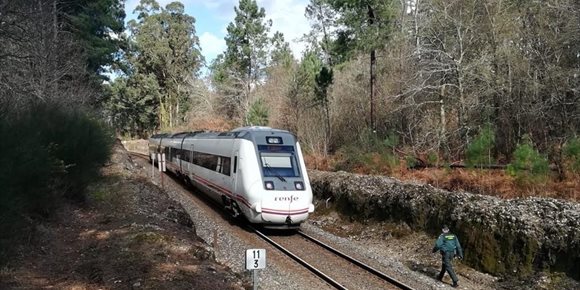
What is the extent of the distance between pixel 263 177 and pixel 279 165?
2.60ft

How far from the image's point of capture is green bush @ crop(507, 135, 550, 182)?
1389 cm

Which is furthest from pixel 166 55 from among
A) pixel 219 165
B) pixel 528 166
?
pixel 528 166

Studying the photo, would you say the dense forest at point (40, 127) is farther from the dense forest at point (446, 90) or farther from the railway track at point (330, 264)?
the dense forest at point (446, 90)

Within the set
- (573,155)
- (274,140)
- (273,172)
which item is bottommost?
(273,172)

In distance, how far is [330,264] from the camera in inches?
448

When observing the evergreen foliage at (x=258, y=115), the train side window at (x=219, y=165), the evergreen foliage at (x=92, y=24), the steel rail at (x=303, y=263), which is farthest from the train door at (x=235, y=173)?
the evergreen foliage at (x=258, y=115)

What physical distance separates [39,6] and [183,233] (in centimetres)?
1216

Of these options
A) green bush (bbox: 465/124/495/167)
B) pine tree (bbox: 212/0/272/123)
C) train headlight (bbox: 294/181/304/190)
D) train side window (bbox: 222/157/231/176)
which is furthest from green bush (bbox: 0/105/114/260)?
pine tree (bbox: 212/0/272/123)

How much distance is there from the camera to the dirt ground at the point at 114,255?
7.12 metres

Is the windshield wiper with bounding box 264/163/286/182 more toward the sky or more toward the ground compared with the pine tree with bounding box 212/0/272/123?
more toward the ground

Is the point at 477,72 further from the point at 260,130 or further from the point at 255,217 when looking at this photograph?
the point at 255,217

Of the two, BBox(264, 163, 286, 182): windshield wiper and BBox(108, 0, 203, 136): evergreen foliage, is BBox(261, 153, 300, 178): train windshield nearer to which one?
BBox(264, 163, 286, 182): windshield wiper

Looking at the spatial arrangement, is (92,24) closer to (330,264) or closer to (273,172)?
(273,172)

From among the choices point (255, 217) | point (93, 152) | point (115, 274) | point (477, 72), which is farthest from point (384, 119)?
point (115, 274)
